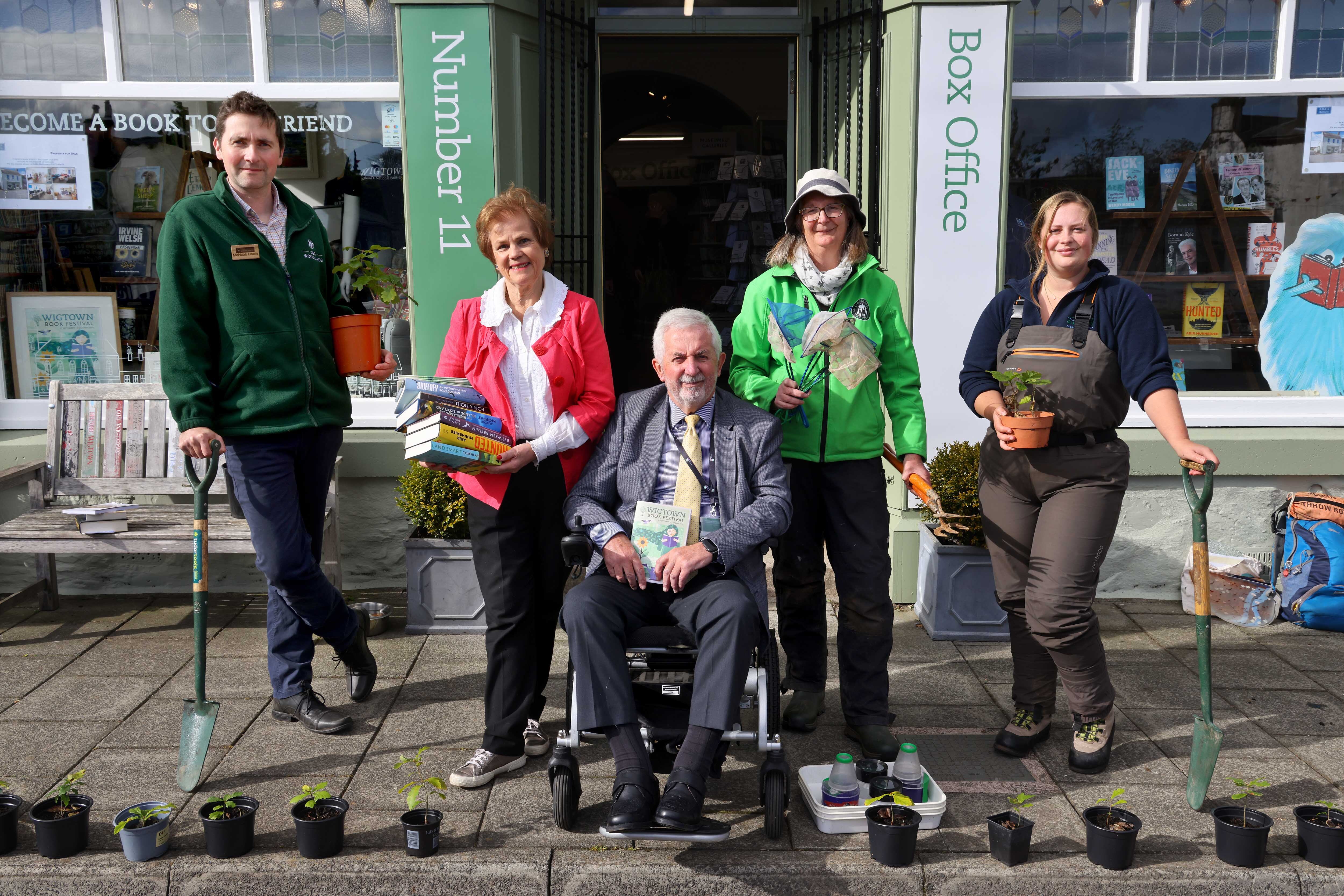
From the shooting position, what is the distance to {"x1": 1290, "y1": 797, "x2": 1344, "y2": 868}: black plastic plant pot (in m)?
3.12

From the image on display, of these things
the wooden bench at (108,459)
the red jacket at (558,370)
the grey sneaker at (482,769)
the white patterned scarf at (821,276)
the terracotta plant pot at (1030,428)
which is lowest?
the grey sneaker at (482,769)

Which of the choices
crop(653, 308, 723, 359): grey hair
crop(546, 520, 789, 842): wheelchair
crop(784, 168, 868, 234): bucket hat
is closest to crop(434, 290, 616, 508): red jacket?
crop(653, 308, 723, 359): grey hair

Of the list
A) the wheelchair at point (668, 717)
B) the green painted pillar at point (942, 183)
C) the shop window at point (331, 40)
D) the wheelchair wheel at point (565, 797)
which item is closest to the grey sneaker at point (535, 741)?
the wheelchair at point (668, 717)

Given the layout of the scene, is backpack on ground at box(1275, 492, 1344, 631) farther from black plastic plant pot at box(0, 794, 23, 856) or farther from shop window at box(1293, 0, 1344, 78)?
black plastic plant pot at box(0, 794, 23, 856)

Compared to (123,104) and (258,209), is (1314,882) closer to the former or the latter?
(258,209)

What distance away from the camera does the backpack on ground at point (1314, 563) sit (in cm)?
526

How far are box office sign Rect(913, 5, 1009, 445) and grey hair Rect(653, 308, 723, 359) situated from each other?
2162 millimetres

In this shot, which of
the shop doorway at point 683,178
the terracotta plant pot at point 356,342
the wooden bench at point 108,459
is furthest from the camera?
the shop doorway at point 683,178

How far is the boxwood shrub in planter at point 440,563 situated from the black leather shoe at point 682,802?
7.38 ft

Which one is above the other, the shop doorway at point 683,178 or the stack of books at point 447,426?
the shop doorway at point 683,178

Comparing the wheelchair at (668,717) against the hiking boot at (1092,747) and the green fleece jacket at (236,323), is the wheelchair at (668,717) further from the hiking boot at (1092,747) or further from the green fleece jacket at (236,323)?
the green fleece jacket at (236,323)

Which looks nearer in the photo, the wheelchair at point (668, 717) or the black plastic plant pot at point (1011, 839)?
the black plastic plant pot at point (1011, 839)

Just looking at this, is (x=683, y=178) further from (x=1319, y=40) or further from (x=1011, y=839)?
(x=1011, y=839)

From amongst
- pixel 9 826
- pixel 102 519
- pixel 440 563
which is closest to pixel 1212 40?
pixel 440 563
